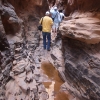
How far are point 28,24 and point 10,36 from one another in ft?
6.69

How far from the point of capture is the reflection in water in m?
3.13

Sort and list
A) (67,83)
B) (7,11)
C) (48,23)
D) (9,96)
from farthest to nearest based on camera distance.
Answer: (48,23) < (7,11) < (67,83) < (9,96)

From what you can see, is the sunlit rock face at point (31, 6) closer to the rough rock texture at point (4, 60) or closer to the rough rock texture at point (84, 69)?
the rough rock texture at point (4, 60)

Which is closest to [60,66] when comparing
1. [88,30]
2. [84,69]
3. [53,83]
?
[53,83]

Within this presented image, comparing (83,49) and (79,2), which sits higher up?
(79,2)

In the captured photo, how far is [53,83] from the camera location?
142 inches

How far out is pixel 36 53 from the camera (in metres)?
5.29

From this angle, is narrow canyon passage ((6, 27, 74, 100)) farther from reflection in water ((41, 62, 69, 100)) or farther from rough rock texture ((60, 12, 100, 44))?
rough rock texture ((60, 12, 100, 44))

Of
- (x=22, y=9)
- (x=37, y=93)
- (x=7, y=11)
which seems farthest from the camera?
(x=22, y=9)

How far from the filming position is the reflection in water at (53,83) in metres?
3.13

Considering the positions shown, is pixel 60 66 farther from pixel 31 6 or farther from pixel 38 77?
pixel 31 6

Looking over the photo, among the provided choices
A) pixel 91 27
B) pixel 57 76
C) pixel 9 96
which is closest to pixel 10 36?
pixel 57 76

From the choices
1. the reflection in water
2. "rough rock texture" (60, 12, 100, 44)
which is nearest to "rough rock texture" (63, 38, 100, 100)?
"rough rock texture" (60, 12, 100, 44)

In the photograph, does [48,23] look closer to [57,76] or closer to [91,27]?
[57,76]
